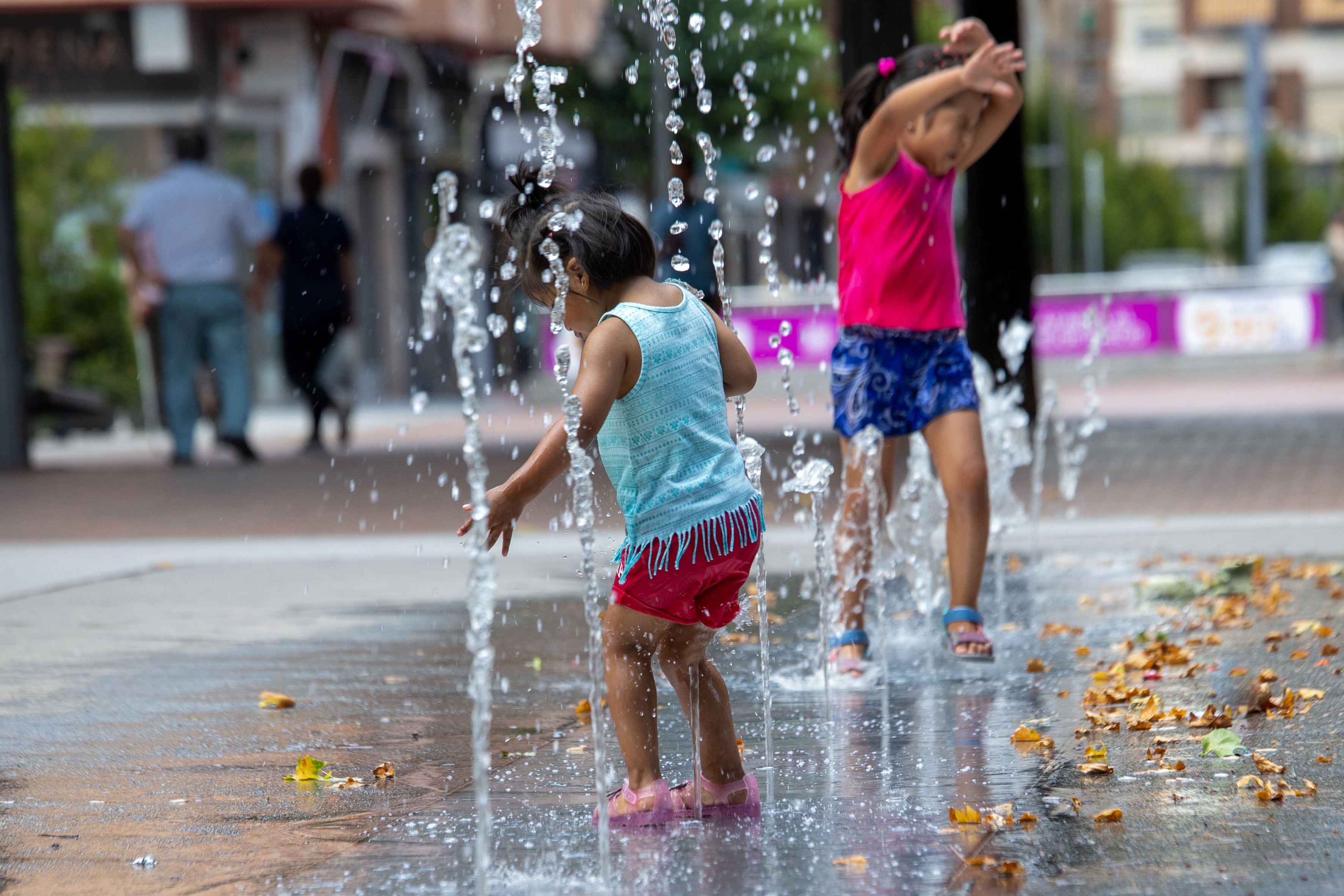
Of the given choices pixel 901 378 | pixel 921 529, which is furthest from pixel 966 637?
pixel 921 529

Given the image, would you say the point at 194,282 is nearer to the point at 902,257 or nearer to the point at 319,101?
the point at 902,257

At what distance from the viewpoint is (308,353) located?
13742 millimetres

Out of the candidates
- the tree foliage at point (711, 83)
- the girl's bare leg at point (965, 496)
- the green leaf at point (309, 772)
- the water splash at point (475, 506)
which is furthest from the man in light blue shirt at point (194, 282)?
the tree foliage at point (711, 83)

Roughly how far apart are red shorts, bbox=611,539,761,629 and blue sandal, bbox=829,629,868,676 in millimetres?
1506

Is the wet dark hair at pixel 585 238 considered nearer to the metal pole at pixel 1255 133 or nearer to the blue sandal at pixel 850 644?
the blue sandal at pixel 850 644

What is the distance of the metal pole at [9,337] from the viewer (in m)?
12.9

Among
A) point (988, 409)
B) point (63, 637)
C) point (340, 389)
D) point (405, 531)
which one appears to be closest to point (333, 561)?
point (405, 531)

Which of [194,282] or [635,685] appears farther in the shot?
[194,282]

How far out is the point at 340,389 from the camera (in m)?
14.2

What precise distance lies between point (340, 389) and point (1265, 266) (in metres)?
32.7

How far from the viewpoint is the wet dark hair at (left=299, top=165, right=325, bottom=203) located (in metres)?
13.5

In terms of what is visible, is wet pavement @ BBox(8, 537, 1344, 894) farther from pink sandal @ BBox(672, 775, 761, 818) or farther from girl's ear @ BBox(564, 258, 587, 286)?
girl's ear @ BBox(564, 258, 587, 286)

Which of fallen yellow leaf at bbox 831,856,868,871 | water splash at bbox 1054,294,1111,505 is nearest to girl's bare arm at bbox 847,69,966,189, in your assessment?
fallen yellow leaf at bbox 831,856,868,871

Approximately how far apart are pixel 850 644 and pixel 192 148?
905cm
